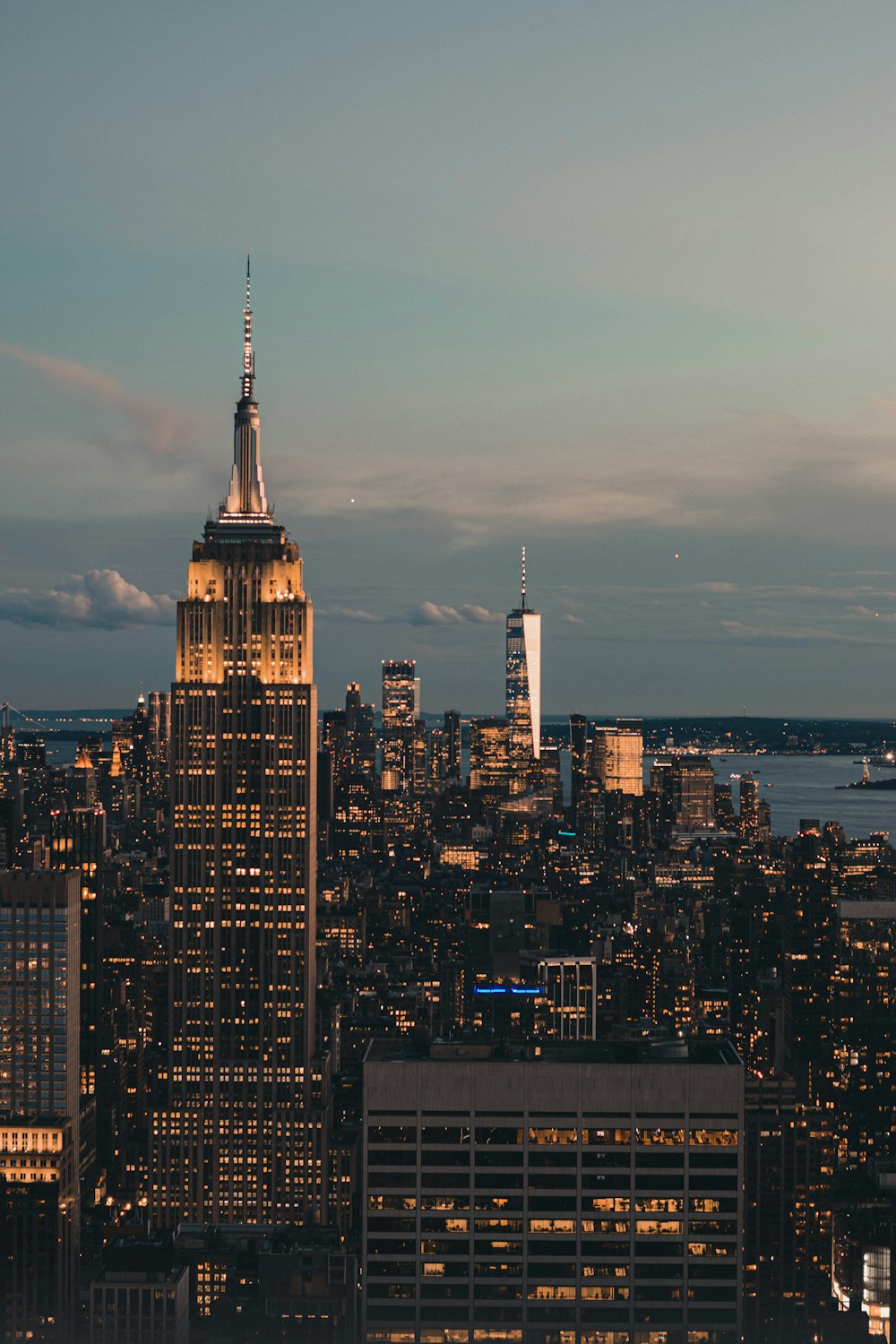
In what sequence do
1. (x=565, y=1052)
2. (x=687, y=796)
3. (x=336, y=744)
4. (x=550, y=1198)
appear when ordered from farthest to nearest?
(x=687, y=796) → (x=336, y=744) → (x=565, y=1052) → (x=550, y=1198)

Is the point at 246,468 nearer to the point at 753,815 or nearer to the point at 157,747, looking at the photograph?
the point at 157,747

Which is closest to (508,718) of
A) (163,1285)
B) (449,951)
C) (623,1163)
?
(449,951)

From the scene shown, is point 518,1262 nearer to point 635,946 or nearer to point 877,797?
point 635,946

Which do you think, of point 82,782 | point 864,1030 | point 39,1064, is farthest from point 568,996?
point 82,782

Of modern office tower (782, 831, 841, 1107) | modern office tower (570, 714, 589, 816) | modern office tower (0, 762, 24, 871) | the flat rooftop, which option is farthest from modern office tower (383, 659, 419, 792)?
the flat rooftop

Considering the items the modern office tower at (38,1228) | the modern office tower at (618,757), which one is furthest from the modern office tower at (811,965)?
the modern office tower at (618,757)

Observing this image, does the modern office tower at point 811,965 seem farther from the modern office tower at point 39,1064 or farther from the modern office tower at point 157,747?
the modern office tower at point 157,747
